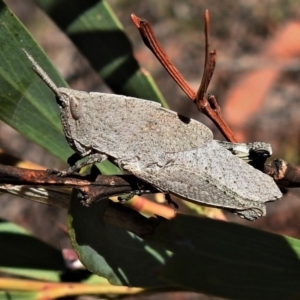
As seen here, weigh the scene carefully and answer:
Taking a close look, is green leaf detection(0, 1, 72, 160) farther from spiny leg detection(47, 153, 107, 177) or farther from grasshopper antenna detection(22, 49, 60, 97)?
spiny leg detection(47, 153, 107, 177)

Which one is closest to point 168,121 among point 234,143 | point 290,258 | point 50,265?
point 234,143

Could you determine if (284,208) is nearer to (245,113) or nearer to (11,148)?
(245,113)

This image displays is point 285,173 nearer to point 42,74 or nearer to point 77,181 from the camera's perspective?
point 77,181

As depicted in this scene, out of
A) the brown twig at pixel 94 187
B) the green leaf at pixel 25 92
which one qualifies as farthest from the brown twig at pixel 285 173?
the green leaf at pixel 25 92

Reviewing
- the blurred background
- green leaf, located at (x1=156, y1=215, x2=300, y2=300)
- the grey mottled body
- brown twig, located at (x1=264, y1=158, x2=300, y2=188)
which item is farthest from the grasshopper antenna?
the blurred background

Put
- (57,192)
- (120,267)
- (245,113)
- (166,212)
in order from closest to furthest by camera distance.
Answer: (57,192)
(120,267)
(166,212)
(245,113)

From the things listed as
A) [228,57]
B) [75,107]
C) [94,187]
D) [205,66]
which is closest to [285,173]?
[205,66]
